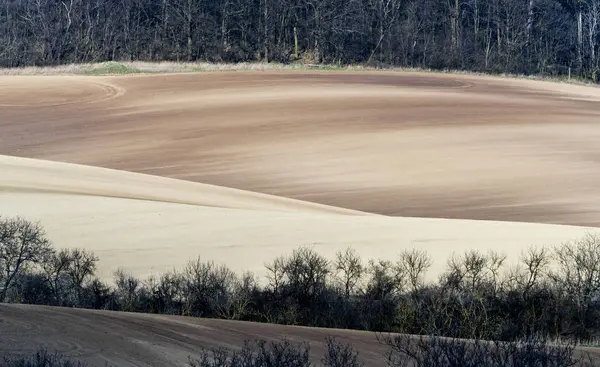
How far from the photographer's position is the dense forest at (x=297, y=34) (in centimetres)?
8419

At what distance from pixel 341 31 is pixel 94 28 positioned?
1975 cm

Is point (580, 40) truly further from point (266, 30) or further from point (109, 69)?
point (109, 69)

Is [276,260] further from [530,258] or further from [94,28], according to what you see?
[94,28]

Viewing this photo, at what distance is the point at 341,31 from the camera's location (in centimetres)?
8694

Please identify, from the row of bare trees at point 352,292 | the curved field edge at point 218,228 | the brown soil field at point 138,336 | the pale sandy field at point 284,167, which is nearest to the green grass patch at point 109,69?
the pale sandy field at point 284,167

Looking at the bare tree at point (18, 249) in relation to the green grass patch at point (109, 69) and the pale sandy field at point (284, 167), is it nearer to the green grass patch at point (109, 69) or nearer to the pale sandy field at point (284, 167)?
the pale sandy field at point (284, 167)

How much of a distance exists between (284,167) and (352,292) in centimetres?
1728

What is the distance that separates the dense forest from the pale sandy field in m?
20.1

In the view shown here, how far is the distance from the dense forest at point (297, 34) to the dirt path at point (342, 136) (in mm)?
19527

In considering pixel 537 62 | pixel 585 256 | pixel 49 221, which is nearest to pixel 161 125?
pixel 49 221

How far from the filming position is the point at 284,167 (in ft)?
132

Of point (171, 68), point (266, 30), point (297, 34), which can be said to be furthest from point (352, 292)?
point (297, 34)

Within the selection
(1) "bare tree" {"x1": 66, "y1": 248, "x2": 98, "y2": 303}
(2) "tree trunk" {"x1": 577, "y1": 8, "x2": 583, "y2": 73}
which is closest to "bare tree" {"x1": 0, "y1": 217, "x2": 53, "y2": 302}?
(1) "bare tree" {"x1": 66, "y1": 248, "x2": 98, "y2": 303}

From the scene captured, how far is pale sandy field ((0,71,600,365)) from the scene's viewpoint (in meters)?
28.6
